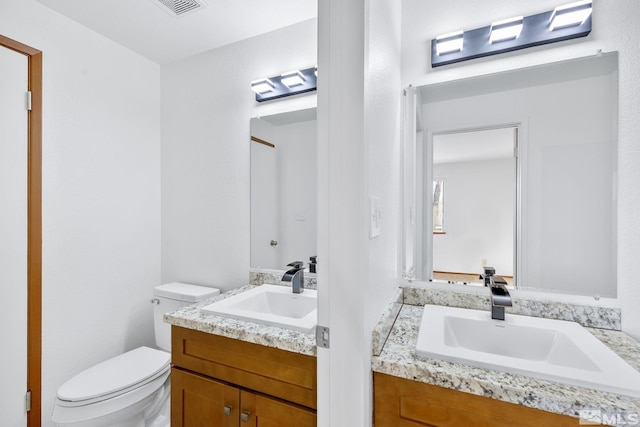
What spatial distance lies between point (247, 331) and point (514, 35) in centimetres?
158

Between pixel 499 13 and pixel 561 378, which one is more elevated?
pixel 499 13

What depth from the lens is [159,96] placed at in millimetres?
2162

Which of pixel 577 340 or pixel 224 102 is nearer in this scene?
pixel 577 340

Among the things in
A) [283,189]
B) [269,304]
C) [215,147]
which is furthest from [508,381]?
[215,147]

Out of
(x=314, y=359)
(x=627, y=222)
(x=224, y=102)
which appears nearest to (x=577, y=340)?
(x=627, y=222)

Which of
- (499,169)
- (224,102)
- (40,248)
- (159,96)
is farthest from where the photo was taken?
(159,96)

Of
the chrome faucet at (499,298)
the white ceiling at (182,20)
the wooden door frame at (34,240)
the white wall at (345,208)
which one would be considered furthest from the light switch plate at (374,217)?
the wooden door frame at (34,240)

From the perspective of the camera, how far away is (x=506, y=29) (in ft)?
3.90

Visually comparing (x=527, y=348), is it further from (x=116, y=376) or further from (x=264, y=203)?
(x=116, y=376)

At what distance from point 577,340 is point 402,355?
1.89 ft

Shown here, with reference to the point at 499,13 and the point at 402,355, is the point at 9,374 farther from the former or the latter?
the point at 499,13

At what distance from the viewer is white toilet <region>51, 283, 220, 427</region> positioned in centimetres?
128

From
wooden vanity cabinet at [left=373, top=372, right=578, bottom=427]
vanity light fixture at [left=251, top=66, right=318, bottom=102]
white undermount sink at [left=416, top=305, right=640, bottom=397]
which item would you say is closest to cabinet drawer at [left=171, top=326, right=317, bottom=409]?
wooden vanity cabinet at [left=373, top=372, right=578, bottom=427]

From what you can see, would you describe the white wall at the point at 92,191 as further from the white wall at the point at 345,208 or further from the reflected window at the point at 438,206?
the reflected window at the point at 438,206
